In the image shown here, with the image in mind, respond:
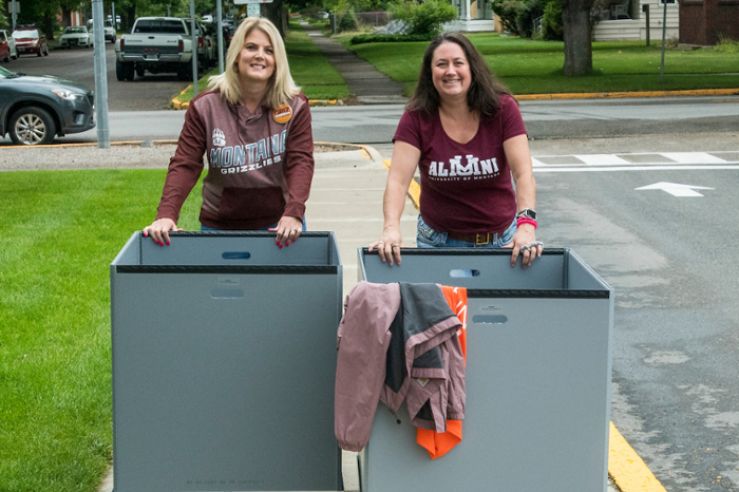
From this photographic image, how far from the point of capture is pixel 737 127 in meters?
21.5

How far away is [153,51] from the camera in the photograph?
39.1 metres

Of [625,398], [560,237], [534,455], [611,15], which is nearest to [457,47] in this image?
[534,455]

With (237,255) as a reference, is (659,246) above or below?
below

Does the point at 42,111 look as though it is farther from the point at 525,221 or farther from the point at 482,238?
the point at 525,221

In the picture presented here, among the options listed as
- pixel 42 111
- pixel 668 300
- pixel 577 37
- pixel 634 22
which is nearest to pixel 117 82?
pixel 577 37

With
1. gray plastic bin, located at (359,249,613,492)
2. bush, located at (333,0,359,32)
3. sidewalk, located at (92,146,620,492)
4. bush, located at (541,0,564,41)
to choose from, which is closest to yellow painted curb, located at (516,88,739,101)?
sidewalk, located at (92,146,620,492)

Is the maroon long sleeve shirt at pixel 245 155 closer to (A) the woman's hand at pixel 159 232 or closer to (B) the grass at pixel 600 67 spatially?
(A) the woman's hand at pixel 159 232

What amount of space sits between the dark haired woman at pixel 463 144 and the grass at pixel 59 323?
1.72m

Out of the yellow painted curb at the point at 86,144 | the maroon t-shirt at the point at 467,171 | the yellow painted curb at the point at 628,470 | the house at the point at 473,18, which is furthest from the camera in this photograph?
the house at the point at 473,18

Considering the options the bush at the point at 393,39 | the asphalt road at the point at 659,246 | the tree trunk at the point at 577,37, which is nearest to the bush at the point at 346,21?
the bush at the point at 393,39

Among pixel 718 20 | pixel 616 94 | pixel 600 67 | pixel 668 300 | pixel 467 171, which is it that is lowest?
pixel 668 300

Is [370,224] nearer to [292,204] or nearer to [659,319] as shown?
[659,319]

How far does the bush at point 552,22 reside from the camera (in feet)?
189

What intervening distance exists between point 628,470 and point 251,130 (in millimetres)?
2078
